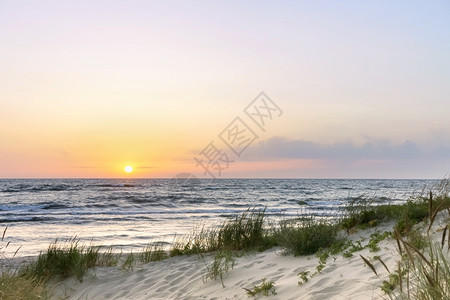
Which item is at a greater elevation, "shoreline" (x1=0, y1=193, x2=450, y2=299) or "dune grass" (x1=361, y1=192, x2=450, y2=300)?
"dune grass" (x1=361, y1=192, x2=450, y2=300)

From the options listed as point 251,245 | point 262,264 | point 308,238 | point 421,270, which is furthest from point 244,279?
point 421,270

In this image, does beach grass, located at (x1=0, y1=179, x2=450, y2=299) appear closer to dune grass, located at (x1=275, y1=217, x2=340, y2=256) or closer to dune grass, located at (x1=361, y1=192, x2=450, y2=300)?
dune grass, located at (x1=275, y1=217, x2=340, y2=256)

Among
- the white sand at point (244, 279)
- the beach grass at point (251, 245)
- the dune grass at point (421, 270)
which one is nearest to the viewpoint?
the dune grass at point (421, 270)

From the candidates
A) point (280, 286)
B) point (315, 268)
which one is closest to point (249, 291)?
point (280, 286)

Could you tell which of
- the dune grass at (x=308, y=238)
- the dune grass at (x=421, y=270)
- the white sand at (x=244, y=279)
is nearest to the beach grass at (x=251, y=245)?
the dune grass at (x=308, y=238)

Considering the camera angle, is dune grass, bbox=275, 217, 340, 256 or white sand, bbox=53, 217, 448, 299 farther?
dune grass, bbox=275, 217, 340, 256

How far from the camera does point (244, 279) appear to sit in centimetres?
637

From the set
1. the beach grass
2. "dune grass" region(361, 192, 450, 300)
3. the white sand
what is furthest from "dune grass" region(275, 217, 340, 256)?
"dune grass" region(361, 192, 450, 300)

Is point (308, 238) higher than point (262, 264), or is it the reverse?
point (308, 238)

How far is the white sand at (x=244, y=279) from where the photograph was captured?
491 cm

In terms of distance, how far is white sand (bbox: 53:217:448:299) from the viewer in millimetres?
4910

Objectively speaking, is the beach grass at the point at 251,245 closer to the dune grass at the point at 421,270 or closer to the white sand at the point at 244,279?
the white sand at the point at 244,279

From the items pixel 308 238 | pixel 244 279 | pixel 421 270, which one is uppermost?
pixel 421 270

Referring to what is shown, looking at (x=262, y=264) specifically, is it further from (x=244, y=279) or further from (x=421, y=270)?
(x=421, y=270)
